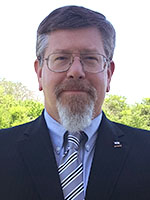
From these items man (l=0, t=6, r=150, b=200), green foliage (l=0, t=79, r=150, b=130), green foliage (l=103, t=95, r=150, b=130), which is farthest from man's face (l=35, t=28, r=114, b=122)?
green foliage (l=103, t=95, r=150, b=130)

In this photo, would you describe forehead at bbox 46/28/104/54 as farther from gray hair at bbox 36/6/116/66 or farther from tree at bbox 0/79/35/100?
tree at bbox 0/79/35/100

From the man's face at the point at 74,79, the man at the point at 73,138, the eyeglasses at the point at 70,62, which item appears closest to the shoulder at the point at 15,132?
the man at the point at 73,138

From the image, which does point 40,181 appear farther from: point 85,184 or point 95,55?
point 95,55

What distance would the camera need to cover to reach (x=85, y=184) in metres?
1.87

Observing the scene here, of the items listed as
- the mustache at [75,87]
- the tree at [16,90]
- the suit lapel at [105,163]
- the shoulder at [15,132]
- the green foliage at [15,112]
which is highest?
the mustache at [75,87]

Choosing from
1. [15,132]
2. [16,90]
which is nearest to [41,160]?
[15,132]

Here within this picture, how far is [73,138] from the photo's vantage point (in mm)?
1962

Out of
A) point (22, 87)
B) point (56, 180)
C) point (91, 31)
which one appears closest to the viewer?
point (56, 180)

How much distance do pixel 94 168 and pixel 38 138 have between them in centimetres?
49

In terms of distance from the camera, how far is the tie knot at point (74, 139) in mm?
1935

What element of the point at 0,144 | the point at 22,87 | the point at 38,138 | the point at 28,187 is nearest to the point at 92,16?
the point at 38,138

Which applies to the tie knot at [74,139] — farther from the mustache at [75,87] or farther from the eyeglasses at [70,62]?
the eyeglasses at [70,62]

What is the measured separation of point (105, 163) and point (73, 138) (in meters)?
0.30

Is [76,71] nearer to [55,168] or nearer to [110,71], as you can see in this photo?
[110,71]
